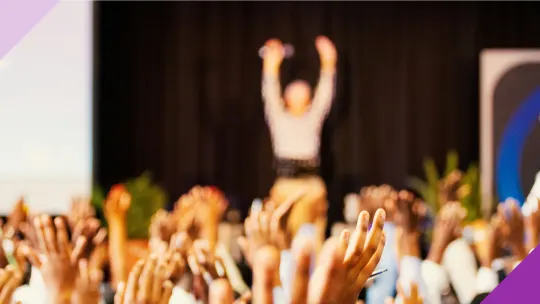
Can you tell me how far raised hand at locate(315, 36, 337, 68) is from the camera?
688 centimetres

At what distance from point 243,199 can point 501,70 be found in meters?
2.69

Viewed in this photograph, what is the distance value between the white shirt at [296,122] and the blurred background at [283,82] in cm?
41

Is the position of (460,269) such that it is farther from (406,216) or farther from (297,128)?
(297,128)

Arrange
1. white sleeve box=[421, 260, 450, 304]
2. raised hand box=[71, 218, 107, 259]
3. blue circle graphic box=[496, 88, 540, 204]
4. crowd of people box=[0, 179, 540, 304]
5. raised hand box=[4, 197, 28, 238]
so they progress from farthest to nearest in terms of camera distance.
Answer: blue circle graphic box=[496, 88, 540, 204], raised hand box=[4, 197, 28, 238], white sleeve box=[421, 260, 450, 304], raised hand box=[71, 218, 107, 259], crowd of people box=[0, 179, 540, 304]

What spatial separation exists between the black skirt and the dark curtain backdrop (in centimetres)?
49

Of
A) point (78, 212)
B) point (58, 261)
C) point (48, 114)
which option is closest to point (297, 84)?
point (48, 114)

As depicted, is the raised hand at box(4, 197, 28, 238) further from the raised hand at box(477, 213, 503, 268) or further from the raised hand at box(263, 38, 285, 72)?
the raised hand at box(263, 38, 285, 72)

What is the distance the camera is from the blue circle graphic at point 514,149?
682 centimetres

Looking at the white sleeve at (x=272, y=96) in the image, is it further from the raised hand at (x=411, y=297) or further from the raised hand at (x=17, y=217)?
the raised hand at (x=411, y=297)

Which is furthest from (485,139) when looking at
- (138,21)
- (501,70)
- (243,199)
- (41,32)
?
(41,32)

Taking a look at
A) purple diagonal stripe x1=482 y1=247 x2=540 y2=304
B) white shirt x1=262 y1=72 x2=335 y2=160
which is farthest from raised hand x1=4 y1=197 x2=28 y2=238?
white shirt x1=262 y1=72 x2=335 y2=160

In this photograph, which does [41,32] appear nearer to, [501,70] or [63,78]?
[63,78]

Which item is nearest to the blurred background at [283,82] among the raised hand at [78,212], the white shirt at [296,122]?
the white shirt at [296,122]

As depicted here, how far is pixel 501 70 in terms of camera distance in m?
6.82
